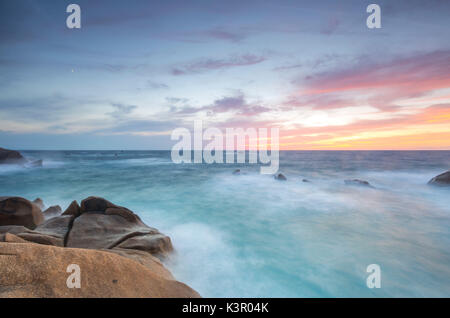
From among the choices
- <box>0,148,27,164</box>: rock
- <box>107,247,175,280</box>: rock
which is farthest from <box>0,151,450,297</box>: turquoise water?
<box>0,148,27,164</box>: rock

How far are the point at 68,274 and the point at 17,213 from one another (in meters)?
5.64

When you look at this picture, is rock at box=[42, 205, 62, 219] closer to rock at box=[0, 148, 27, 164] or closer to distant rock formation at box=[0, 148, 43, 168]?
distant rock formation at box=[0, 148, 43, 168]

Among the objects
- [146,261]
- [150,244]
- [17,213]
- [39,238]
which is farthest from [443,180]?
[17,213]

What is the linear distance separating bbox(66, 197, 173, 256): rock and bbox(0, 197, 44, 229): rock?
1.64 meters

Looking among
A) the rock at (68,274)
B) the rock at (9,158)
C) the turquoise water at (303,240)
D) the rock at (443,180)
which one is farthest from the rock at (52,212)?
the rock at (9,158)

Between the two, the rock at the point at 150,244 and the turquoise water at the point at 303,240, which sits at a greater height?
the rock at the point at 150,244

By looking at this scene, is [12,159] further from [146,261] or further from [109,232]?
[146,261]

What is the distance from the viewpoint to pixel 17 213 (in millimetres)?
5785

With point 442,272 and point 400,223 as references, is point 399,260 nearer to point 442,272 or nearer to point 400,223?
point 442,272

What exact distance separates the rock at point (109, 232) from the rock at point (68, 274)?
1.98m

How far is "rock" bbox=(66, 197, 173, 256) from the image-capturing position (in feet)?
14.8

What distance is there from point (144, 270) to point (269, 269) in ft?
12.4

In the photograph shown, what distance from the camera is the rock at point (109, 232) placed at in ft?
14.8

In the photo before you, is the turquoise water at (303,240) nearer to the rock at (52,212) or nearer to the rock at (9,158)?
the rock at (52,212)
